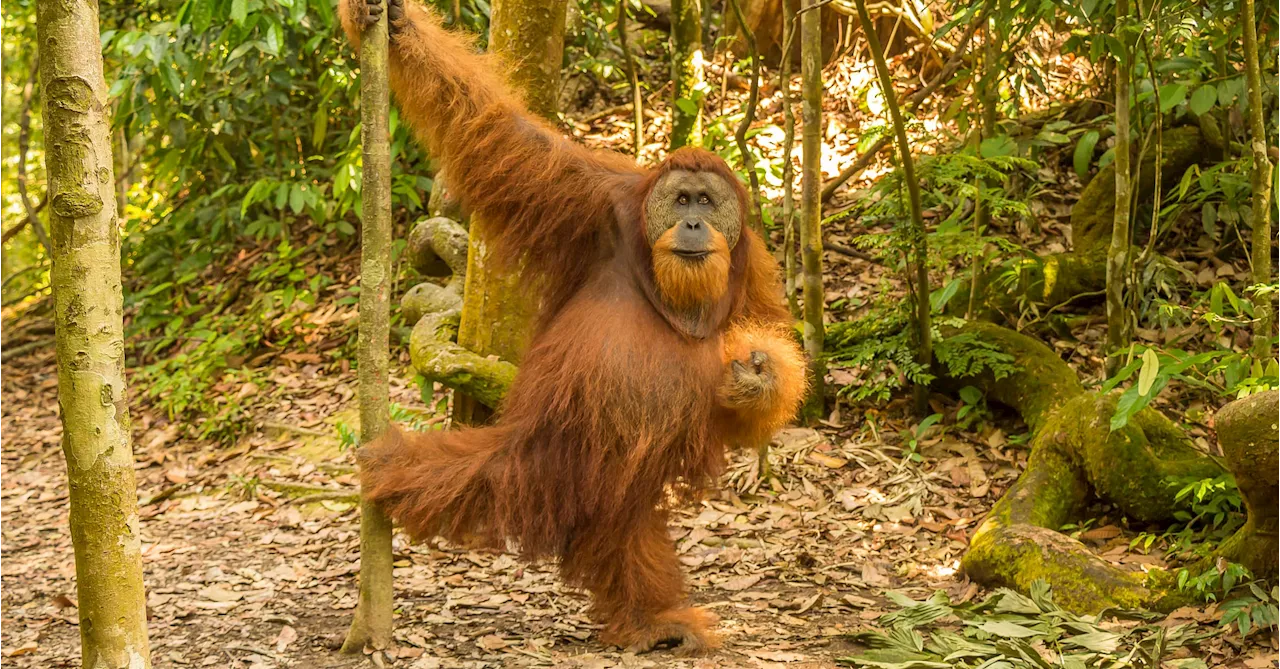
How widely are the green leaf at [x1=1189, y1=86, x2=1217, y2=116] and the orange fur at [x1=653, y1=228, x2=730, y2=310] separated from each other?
2.54 metres

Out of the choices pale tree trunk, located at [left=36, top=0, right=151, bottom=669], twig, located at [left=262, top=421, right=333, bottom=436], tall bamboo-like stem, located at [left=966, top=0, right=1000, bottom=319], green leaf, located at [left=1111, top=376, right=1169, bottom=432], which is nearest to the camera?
pale tree trunk, located at [left=36, top=0, right=151, bottom=669]

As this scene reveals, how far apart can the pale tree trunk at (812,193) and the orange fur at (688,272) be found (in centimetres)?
143

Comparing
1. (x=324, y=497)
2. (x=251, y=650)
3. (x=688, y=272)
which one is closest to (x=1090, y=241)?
(x=688, y=272)

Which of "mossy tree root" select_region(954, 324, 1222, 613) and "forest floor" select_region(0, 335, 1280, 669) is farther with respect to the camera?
"mossy tree root" select_region(954, 324, 1222, 613)

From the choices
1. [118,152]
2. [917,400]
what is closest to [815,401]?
[917,400]

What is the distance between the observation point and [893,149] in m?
6.48

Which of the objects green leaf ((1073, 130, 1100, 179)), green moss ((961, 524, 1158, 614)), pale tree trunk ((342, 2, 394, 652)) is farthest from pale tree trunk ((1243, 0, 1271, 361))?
pale tree trunk ((342, 2, 394, 652))

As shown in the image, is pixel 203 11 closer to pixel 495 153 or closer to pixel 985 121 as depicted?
pixel 495 153

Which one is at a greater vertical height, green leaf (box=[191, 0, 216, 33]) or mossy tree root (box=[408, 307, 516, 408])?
green leaf (box=[191, 0, 216, 33])

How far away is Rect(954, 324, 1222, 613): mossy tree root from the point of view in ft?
13.3

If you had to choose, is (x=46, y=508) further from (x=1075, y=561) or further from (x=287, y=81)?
(x=1075, y=561)

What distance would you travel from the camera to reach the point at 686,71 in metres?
6.77

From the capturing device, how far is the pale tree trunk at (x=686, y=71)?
Result: 6.59m

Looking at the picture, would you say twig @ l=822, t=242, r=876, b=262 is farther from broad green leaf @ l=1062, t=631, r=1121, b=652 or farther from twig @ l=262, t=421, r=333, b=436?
broad green leaf @ l=1062, t=631, r=1121, b=652
